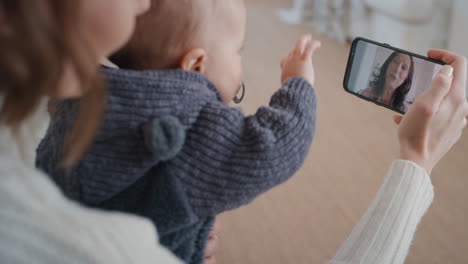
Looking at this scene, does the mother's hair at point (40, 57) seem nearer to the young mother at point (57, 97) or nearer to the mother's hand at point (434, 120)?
the young mother at point (57, 97)

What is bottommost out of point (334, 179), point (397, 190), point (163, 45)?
point (334, 179)

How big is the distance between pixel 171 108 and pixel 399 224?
1.13 ft

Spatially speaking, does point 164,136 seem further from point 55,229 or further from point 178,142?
point 55,229

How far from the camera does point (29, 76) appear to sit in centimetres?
31

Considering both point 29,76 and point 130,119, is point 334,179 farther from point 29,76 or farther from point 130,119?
point 29,76

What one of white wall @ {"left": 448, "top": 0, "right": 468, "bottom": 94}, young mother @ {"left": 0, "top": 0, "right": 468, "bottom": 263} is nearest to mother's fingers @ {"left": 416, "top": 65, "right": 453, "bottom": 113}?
young mother @ {"left": 0, "top": 0, "right": 468, "bottom": 263}

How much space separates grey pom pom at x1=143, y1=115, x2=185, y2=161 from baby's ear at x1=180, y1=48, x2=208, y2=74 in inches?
4.8

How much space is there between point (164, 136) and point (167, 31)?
0.59 feet

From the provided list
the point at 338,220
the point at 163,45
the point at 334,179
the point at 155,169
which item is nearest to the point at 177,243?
the point at 155,169

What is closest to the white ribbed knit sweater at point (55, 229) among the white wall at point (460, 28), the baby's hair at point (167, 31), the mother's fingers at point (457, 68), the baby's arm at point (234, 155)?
the baby's arm at point (234, 155)

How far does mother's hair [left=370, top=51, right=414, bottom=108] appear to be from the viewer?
30.1 inches

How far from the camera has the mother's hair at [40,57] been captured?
11.6 inches

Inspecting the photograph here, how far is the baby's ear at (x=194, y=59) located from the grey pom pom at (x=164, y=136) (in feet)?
0.40

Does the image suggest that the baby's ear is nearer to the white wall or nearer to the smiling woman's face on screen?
the smiling woman's face on screen
